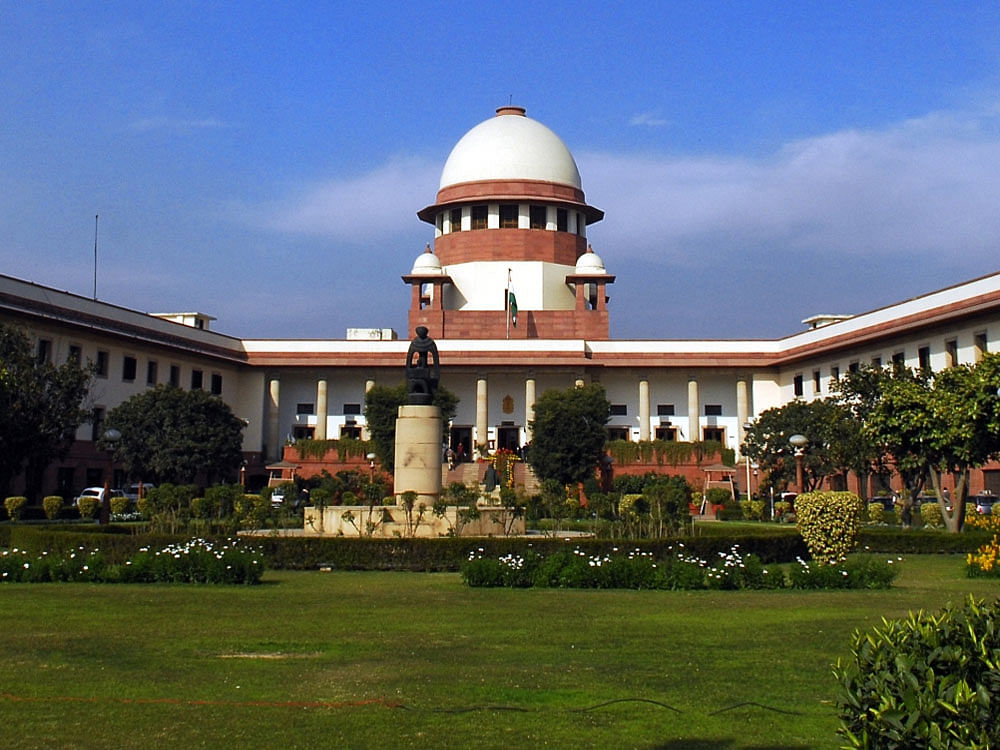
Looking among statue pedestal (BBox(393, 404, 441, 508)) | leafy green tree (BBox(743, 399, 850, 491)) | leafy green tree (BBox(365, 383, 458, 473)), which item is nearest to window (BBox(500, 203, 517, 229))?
leafy green tree (BBox(365, 383, 458, 473))

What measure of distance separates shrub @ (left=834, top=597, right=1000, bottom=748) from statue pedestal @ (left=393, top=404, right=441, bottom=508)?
60.9 feet

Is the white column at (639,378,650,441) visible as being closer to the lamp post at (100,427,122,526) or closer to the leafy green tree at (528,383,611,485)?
the leafy green tree at (528,383,611,485)

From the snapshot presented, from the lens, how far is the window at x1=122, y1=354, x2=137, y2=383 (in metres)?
48.7

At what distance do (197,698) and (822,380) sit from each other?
48.6 meters

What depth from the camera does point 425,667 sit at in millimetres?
9148

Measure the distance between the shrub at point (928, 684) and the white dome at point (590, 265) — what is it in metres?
53.3

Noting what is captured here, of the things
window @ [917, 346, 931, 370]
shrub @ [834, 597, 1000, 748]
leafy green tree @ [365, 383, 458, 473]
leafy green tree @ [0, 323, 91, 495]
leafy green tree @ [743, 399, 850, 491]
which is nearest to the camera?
shrub @ [834, 597, 1000, 748]

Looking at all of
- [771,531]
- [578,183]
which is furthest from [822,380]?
[771,531]

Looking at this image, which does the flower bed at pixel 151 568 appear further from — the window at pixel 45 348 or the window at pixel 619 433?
the window at pixel 619 433

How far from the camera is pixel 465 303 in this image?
2328 inches

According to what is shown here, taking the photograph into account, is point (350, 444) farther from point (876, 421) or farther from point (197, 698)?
point (197, 698)

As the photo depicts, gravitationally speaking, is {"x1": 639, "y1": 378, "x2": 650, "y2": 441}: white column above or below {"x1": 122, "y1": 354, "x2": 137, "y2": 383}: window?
below

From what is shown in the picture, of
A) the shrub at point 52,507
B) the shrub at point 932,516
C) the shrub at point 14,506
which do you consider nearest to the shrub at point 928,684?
the shrub at point 932,516

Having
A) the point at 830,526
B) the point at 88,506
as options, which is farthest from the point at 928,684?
the point at 88,506
